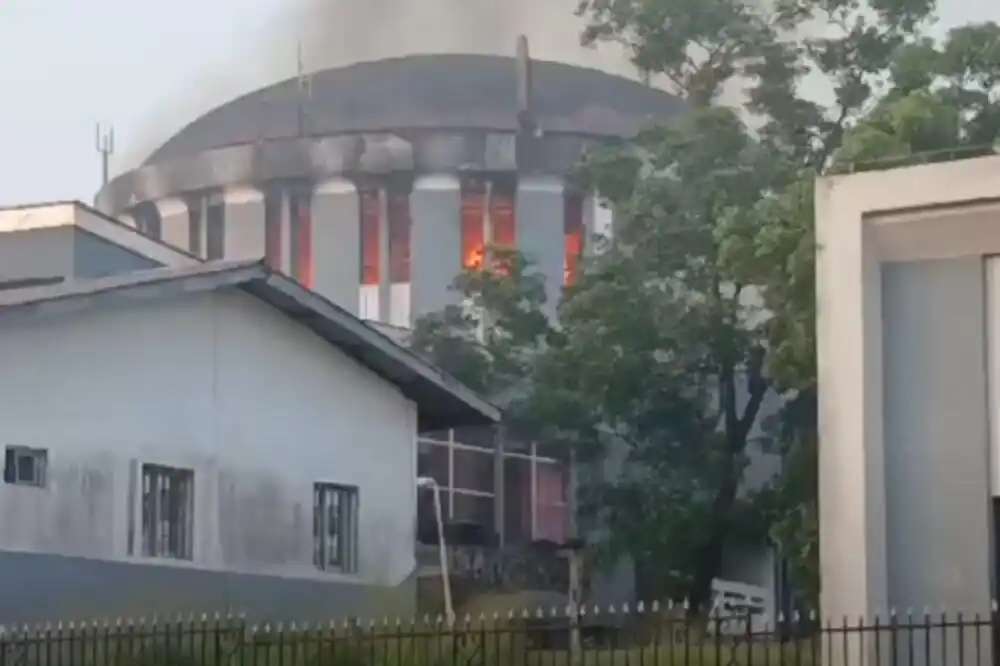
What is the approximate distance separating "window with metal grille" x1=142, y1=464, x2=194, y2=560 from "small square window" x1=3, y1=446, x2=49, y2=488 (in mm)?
1409

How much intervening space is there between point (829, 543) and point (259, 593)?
29.1 feet

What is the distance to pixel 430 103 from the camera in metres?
39.4

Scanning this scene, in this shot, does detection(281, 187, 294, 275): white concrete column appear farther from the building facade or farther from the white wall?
the building facade

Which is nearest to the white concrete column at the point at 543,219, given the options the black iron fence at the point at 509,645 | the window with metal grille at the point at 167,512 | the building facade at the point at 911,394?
the window with metal grille at the point at 167,512

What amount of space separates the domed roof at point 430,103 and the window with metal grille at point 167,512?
1523cm

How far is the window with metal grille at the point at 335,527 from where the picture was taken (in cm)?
2455

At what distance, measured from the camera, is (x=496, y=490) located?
31.4m

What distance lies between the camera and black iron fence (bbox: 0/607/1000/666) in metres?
15.6

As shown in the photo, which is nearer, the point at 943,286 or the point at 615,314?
the point at 943,286

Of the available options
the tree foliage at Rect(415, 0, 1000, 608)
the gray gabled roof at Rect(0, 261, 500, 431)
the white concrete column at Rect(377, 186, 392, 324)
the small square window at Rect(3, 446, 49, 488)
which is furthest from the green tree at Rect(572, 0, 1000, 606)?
the small square window at Rect(3, 446, 49, 488)

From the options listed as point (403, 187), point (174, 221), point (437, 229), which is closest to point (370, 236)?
point (403, 187)

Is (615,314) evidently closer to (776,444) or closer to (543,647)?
(776,444)

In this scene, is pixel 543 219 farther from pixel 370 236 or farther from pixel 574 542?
pixel 574 542

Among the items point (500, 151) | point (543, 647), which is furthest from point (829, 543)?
point (500, 151)
